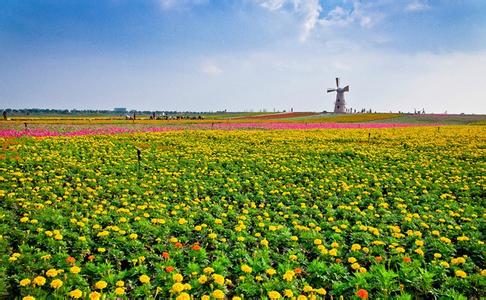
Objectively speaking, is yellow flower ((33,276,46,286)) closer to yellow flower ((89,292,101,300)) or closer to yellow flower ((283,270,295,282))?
yellow flower ((89,292,101,300))

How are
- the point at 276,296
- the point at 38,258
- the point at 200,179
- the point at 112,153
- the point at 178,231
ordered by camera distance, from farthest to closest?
1. the point at 112,153
2. the point at 200,179
3. the point at 178,231
4. the point at 38,258
5. the point at 276,296

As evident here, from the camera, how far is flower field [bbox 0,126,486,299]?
177 inches

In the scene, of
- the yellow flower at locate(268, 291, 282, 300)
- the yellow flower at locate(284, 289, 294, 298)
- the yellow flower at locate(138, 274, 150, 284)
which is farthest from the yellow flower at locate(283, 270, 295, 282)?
the yellow flower at locate(138, 274, 150, 284)

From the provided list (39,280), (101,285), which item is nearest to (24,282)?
(39,280)

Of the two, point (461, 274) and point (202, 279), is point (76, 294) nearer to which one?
point (202, 279)

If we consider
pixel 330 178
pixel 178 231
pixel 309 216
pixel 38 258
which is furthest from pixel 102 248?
pixel 330 178

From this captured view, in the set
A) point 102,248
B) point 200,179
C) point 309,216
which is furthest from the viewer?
point 200,179

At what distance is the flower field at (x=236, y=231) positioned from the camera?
4.51 metres

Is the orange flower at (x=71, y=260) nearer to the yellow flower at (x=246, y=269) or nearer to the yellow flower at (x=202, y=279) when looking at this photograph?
the yellow flower at (x=202, y=279)

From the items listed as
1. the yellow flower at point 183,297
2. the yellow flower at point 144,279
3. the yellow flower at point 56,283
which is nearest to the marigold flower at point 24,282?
the yellow flower at point 56,283

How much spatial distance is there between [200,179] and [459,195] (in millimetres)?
8353

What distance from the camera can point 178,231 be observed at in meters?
6.48

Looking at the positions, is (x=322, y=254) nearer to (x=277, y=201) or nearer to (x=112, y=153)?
(x=277, y=201)

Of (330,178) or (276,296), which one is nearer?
(276,296)
